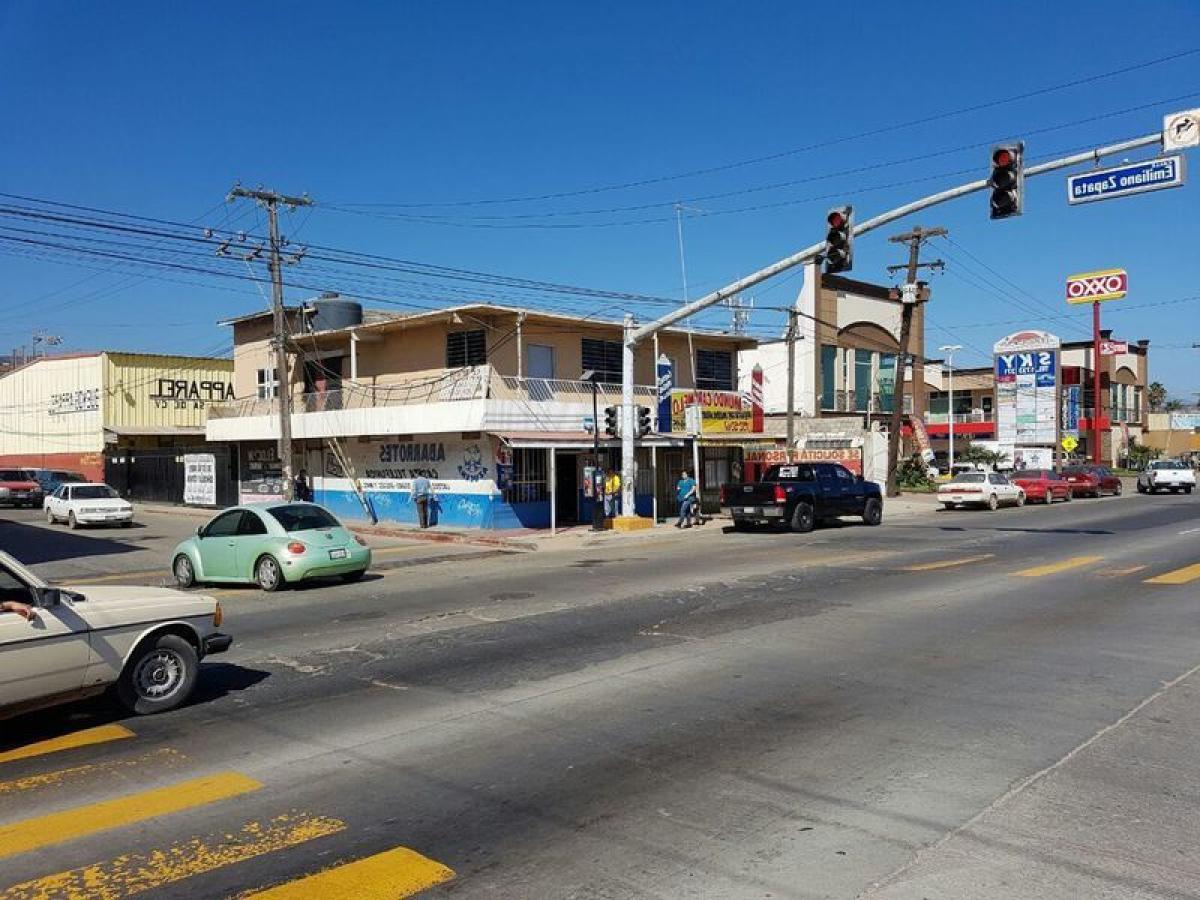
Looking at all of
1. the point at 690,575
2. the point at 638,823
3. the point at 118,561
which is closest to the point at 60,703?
the point at 638,823

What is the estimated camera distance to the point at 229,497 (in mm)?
38031

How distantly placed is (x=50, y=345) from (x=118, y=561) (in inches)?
2623

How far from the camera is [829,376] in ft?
166

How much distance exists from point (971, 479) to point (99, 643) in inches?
1322

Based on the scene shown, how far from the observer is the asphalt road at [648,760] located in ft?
15.1

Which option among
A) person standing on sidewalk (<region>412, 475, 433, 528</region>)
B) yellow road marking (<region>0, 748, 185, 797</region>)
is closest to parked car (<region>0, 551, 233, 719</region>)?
yellow road marking (<region>0, 748, 185, 797</region>)

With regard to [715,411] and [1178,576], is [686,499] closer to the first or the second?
[715,411]

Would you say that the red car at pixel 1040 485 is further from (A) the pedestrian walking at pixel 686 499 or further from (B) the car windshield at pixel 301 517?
(B) the car windshield at pixel 301 517

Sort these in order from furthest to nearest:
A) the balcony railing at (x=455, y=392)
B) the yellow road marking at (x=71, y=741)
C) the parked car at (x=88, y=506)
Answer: the parked car at (x=88, y=506), the balcony railing at (x=455, y=392), the yellow road marking at (x=71, y=741)

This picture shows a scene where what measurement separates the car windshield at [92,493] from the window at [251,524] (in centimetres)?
1828

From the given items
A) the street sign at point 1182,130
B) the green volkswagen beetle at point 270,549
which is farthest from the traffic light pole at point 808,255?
the green volkswagen beetle at point 270,549

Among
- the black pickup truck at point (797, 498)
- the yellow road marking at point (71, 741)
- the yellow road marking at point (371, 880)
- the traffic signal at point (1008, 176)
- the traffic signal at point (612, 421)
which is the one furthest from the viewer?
the traffic signal at point (612, 421)

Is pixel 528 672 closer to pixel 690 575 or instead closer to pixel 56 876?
pixel 56 876

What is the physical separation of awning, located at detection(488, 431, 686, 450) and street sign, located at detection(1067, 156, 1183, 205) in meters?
14.2
